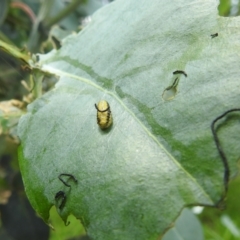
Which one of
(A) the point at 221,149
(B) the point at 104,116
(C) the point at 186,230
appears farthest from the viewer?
(C) the point at 186,230

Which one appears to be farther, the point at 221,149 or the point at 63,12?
the point at 63,12

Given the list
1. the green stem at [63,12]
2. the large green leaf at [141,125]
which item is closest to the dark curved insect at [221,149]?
the large green leaf at [141,125]

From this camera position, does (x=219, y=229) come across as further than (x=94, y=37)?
Yes

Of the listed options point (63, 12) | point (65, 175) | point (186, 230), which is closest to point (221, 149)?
point (65, 175)

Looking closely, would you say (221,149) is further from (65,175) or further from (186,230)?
(186,230)

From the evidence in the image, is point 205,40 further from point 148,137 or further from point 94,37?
point 94,37

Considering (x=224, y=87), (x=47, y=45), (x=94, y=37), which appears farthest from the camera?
(x=47, y=45)

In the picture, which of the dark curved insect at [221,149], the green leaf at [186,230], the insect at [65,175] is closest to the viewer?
the dark curved insect at [221,149]

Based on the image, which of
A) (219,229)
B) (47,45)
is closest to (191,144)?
(47,45)

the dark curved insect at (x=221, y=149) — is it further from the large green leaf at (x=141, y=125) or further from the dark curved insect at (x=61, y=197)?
the dark curved insect at (x=61, y=197)
